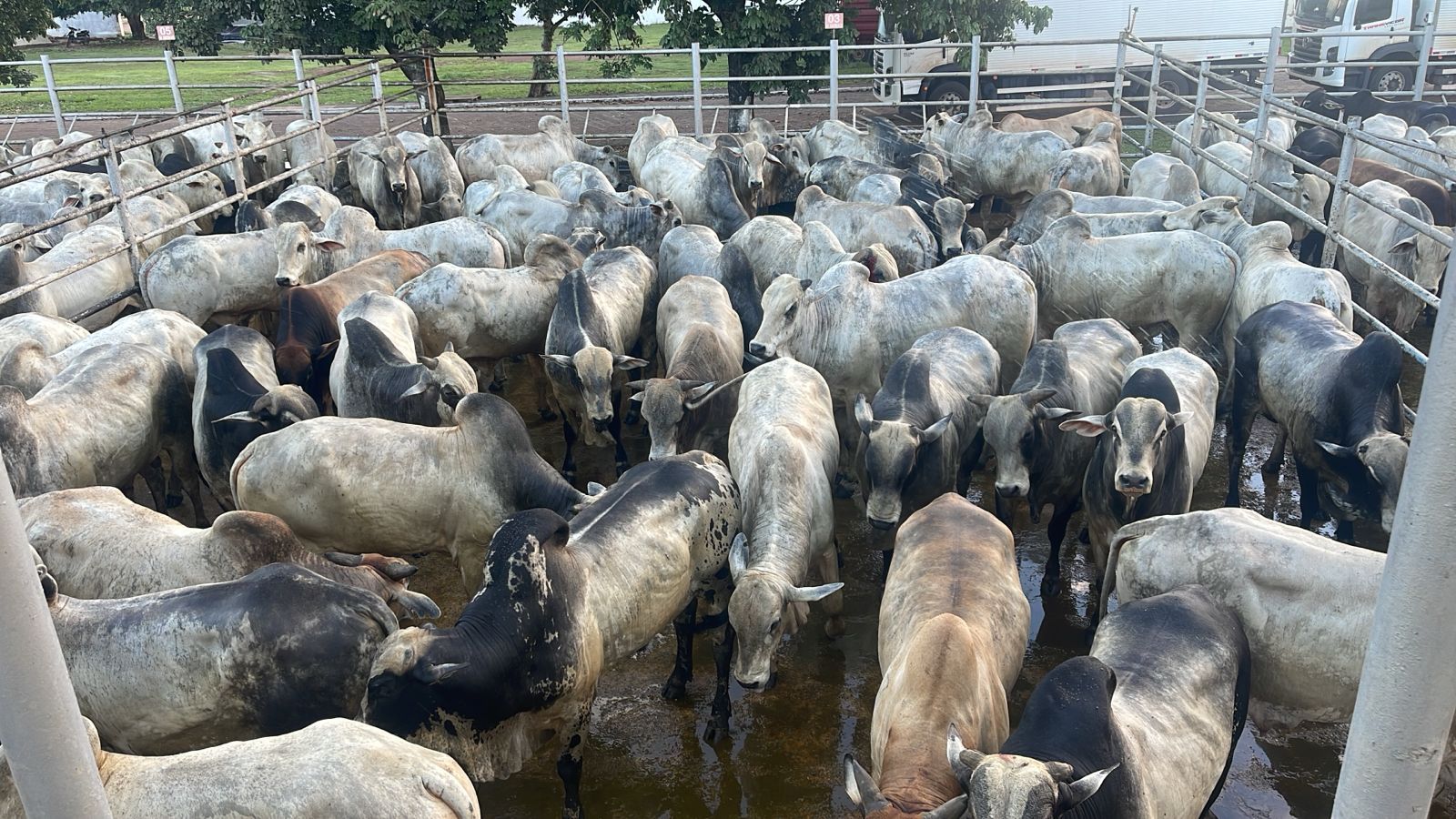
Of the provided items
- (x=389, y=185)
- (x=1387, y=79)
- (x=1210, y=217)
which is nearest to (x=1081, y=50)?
(x=1387, y=79)

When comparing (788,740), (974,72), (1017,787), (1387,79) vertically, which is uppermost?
(974,72)

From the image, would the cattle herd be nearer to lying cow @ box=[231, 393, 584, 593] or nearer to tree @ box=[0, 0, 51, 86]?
lying cow @ box=[231, 393, 584, 593]

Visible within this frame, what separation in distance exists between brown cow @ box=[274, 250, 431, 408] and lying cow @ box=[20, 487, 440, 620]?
2967mm

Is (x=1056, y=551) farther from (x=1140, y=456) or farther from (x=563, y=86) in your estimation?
(x=563, y=86)

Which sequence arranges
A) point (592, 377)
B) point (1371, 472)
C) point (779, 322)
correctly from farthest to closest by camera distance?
point (779, 322), point (592, 377), point (1371, 472)

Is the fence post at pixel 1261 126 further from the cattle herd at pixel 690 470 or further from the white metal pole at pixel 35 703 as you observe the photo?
the white metal pole at pixel 35 703

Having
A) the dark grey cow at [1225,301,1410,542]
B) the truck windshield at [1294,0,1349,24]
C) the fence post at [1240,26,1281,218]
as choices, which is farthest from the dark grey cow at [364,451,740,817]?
the truck windshield at [1294,0,1349,24]

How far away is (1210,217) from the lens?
10.4 metres

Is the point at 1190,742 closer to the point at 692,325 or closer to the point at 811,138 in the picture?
the point at 692,325

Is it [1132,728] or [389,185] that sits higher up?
[389,185]

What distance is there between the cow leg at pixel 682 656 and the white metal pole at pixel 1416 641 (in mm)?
4281

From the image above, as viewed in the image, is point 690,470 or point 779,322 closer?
point 690,470

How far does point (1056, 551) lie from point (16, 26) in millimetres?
23998

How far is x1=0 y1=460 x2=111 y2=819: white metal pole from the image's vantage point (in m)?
2.12
